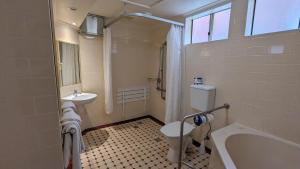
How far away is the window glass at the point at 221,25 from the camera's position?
2007 millimetres

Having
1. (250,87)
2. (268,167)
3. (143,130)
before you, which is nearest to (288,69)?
(250,87)

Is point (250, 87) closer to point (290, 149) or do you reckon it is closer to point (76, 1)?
point (290, 149)

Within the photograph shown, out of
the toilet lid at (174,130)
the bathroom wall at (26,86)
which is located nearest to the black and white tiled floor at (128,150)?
the toilet lid at (174,130)

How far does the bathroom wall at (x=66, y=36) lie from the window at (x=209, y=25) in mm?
1948

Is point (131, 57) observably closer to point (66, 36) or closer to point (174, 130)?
point (66, 36)

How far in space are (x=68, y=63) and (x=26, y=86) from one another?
1.81 metres

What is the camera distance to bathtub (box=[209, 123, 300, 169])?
1388 mm

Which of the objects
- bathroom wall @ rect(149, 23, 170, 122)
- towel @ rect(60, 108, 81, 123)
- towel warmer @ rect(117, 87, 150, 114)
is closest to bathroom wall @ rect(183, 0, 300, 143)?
bathroom wall @ rect(149, 23, 170, 122)

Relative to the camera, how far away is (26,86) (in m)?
0.72

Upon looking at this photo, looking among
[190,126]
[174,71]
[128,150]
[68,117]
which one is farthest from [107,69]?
[190,126]

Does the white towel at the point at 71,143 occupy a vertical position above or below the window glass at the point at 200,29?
below

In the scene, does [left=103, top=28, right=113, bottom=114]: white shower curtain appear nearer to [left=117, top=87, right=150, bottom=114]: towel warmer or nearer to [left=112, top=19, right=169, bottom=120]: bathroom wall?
[left=112, top=19, right=169, bottom=120]: bathroom wall

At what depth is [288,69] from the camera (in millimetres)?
1406

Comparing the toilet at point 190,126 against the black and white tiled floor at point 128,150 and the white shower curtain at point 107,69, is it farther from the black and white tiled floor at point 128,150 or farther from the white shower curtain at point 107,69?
the white shower curtain at point 107,69
